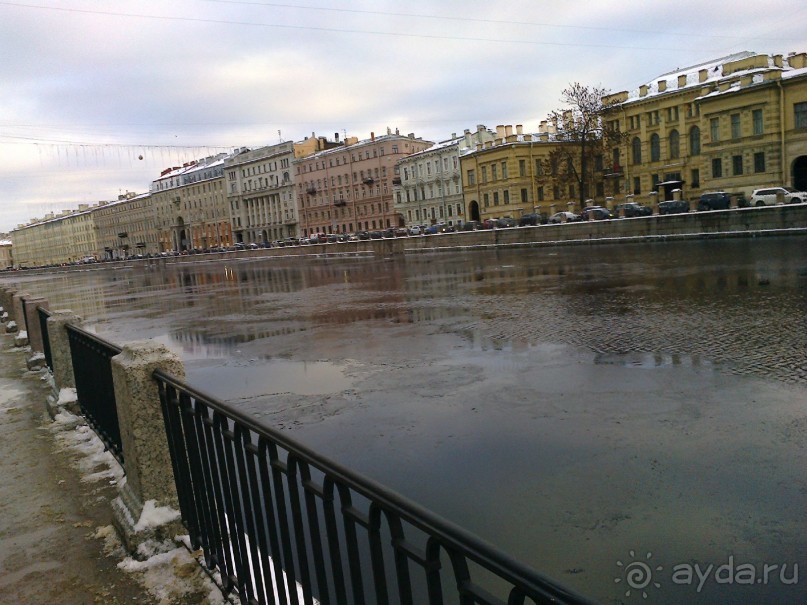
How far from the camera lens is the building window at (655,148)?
214ft

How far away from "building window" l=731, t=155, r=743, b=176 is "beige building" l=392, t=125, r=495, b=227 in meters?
34.4

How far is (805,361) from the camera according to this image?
302 inches

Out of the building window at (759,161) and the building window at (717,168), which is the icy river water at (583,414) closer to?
the building window at (759,161)

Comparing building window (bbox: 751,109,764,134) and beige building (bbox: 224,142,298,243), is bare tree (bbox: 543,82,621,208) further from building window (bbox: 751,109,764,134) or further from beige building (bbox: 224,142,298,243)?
beige building (bbox: 224,142,298,243)

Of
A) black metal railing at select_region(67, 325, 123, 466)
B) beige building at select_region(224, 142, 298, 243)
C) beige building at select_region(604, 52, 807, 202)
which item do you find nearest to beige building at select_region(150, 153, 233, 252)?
beige building at select_region(224, 142, 298, 243)

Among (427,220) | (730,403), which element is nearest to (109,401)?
(730,403)

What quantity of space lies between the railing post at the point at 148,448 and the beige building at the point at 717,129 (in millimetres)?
44368

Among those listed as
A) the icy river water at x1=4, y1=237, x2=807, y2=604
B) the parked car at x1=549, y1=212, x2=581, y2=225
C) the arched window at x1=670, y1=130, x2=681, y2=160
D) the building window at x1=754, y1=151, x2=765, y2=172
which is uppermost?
the arched window at x1=670, y1=130, x2=681, y2=160

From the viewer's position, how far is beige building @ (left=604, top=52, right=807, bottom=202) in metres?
50.6

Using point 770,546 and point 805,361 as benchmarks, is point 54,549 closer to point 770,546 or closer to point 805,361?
point 770,546

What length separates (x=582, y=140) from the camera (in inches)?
2392

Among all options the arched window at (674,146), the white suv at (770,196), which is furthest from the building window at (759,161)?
the white suv at (770,196)

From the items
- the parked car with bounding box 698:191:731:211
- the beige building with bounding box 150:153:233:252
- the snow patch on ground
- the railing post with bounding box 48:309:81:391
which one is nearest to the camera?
the snow patch on ground

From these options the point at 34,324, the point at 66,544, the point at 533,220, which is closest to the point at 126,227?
the point at 533,220
